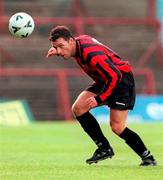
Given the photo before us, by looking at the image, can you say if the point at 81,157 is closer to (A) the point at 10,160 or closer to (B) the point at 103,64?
(A) the point at 10,160

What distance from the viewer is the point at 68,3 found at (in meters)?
34.9

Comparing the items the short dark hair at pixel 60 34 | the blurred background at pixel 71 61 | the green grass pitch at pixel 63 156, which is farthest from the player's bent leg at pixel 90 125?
the blurred background at pixel 71 61

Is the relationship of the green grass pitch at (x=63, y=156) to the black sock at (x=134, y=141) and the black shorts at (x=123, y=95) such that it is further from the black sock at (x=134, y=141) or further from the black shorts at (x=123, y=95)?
the black shorts at (x=123, y=95)

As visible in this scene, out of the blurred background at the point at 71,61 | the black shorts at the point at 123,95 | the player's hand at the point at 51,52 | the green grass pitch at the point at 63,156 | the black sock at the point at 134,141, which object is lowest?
the blurred background at the point at 71,61

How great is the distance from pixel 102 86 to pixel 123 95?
1.28ft

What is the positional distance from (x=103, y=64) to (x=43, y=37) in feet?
71.6

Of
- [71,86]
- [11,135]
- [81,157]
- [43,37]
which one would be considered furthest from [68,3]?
[81,157]

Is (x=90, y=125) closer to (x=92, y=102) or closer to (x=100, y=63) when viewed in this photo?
(x=92, y=102)

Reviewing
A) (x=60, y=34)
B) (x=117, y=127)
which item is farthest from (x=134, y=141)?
(x=60, y=34)

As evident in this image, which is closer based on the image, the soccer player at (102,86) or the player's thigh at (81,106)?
the soccer player at (102,86)

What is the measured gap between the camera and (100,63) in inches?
480

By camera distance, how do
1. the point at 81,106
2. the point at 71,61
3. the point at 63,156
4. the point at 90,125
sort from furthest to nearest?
the point at 71,61 < the point at 63,156 < the point at 90,125 < the point at 81,106

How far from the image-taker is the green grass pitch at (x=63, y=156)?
11.3 meters

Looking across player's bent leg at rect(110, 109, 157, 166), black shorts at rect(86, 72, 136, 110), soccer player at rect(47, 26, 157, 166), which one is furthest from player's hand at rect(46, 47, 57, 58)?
player's bent leg at rect(110, 109, 157, 166)
